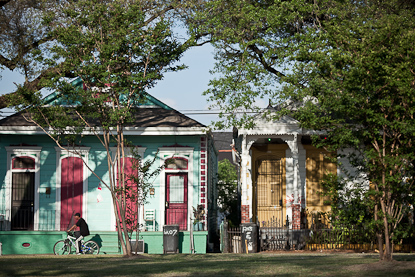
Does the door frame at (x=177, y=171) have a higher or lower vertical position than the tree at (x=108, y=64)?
lower

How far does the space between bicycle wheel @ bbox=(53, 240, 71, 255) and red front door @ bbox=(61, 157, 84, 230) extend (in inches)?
43.8

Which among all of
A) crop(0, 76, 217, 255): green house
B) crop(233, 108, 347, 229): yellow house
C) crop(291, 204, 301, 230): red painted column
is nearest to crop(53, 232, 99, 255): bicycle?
crop(0, 76, 217, 255): green house

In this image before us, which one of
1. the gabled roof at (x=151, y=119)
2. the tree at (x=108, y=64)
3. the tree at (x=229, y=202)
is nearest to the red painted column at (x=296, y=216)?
the tree at (x=229, y=202)

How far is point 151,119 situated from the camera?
918 inches

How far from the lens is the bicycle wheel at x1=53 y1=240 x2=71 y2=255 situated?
67.5ft

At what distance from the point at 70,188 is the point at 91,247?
3.08 meters

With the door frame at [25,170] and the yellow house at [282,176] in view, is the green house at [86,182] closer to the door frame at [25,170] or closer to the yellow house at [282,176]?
the door frame at [25,170]

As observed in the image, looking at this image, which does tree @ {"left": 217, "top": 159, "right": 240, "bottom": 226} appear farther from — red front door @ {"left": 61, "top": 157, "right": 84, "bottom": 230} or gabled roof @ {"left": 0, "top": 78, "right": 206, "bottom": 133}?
red front door @ {"left": 61, "top": 157, "right": 84, "bottom": 230}

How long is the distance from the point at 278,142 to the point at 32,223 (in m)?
10.5

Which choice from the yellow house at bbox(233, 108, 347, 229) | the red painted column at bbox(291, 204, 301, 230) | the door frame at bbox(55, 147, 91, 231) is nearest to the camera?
the red painted column at bbox(291, 204, 301, 230)

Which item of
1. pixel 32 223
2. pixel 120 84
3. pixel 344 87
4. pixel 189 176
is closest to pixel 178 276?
pixel 344 87

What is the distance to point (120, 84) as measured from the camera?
17.3 meters

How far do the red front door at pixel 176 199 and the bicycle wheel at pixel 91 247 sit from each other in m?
3.13

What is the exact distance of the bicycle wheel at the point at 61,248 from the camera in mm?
20562
